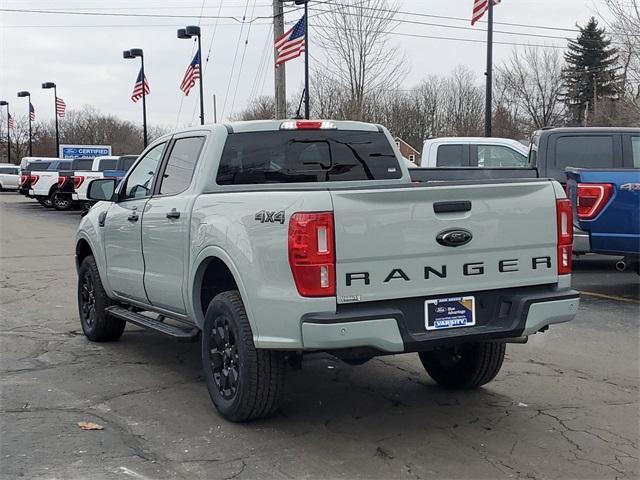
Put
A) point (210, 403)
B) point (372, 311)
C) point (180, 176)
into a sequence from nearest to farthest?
1. point (372, 311)
2. point (210, 403)
3. point (180, 176)

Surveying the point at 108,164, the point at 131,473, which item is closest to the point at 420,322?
the point at 131,473

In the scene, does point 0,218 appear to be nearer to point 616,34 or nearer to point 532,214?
point 616,34

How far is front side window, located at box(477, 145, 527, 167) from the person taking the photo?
13875mm

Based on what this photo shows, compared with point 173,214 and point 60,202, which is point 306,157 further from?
point 60,202

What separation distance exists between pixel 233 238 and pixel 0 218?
952 inches

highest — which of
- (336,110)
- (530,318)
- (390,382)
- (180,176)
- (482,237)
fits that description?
(336,110)

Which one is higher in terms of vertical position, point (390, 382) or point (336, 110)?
point (336, 110)

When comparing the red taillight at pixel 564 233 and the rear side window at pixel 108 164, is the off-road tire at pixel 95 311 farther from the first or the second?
the rear side window at pixel 108 164

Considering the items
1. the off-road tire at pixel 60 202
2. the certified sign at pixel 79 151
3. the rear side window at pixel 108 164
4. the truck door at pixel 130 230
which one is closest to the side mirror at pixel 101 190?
the truck door at pixel 130 230

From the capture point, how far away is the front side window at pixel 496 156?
13.9 metres

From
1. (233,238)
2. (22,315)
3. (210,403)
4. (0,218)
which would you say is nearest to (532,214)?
(233,238)

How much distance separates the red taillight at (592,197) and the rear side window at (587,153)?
2791 mm

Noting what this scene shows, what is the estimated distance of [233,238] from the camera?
4664 millimetres

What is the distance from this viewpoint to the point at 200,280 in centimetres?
528
